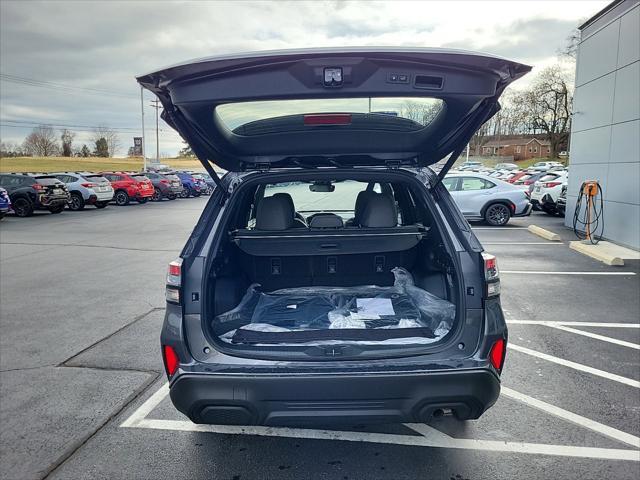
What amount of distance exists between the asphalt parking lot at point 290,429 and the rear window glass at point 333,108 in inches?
77.1

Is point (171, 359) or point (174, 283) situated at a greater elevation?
point (174, 283)

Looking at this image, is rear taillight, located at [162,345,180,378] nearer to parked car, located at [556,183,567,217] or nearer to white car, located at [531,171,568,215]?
parked car, located at [556,183,567,217]

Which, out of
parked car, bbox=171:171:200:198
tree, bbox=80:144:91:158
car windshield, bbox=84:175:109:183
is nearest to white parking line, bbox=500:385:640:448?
car windshield, bbox=84:175:109:183

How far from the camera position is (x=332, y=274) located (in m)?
3.71

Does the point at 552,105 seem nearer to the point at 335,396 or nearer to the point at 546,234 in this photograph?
the point at 546,234

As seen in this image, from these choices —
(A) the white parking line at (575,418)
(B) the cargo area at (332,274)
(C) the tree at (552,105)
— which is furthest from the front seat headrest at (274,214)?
(C) the tree at (552,105)

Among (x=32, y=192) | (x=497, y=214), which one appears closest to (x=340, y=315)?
(x=497, y=214)

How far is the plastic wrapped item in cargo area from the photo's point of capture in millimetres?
2578

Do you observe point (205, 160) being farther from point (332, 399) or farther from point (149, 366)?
point (149, 366)

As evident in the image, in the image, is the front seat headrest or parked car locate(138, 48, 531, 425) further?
the front seat headrest

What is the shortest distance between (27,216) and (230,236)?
58.8ft

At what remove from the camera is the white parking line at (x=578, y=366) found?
3729mm

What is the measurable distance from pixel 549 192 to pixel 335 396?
16.7 metres

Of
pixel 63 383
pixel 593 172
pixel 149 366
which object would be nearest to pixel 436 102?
pixel 149 366
